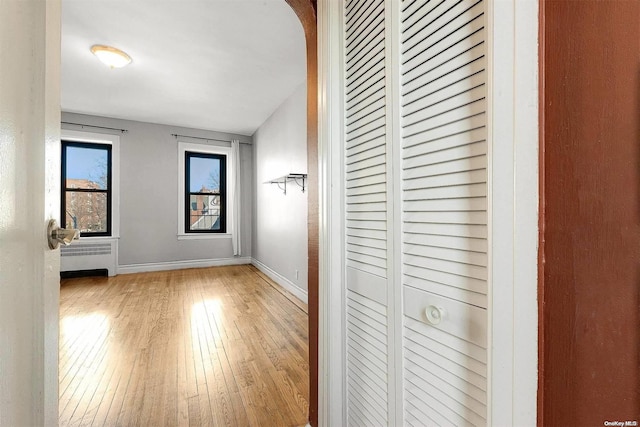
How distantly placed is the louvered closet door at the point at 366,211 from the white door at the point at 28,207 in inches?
34.0

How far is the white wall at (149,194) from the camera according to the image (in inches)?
185

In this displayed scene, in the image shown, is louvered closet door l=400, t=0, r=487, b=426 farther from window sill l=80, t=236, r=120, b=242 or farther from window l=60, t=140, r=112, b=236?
window l=60, t=140, r=112, b=236

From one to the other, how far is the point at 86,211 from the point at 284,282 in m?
3.50

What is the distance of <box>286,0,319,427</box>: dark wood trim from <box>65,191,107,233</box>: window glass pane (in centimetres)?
483

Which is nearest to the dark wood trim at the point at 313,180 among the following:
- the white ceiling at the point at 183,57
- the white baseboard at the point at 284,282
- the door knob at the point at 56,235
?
the door knob at the point at 56,235

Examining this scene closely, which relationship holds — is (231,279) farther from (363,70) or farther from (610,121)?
(610,121)

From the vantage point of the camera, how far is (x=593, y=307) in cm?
48

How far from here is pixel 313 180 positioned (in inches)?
51.5

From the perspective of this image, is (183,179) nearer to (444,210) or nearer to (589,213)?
(444,210)

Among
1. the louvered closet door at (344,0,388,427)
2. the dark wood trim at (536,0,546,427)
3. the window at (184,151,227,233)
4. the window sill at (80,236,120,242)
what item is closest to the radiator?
the window sill at (80,236,120,242)

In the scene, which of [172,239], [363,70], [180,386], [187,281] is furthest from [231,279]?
[363,70]

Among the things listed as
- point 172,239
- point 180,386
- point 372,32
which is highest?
point 372,32

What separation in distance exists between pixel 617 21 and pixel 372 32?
2.17 ft

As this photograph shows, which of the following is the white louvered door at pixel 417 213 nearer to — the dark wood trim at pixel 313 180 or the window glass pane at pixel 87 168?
the dark wood trim at pixel 313 180
